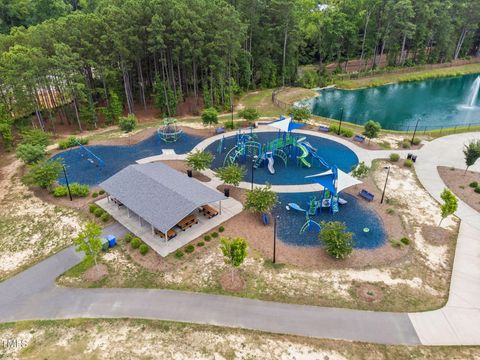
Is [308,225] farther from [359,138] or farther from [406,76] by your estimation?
[406,76]

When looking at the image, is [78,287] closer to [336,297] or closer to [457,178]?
[336,297]

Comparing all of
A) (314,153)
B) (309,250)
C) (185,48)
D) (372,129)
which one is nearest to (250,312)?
(309,250)

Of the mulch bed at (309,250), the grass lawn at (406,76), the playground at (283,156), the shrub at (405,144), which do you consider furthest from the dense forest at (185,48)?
the mulch bed at (309,250)

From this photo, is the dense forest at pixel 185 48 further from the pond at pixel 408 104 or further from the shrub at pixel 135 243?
the shrub at pixel 135 243

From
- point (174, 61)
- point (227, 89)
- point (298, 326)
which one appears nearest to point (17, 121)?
point (174, 61)

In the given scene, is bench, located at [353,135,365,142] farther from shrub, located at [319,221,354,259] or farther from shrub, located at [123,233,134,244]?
shrub, located at [123,233,134,244]
